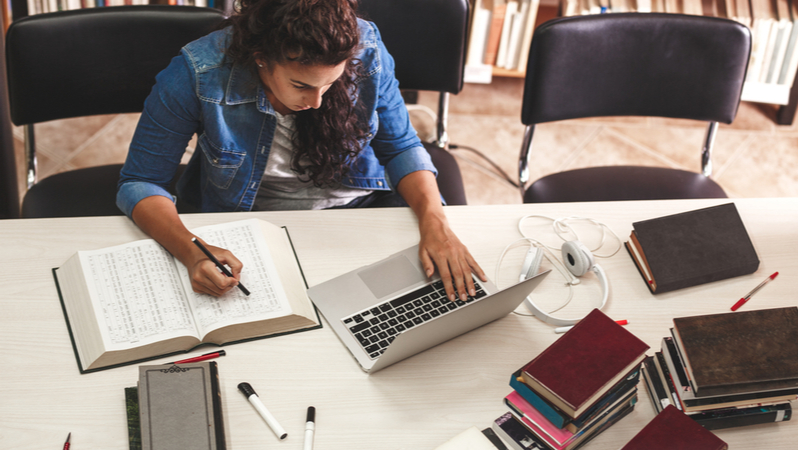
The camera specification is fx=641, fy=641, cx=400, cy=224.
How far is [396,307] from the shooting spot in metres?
1.09

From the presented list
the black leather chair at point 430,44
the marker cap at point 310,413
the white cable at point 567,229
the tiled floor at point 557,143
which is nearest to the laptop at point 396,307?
the marker cap at point 310,413

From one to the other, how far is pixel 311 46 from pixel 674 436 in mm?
815

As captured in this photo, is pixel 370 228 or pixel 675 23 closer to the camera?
pixel 370 228

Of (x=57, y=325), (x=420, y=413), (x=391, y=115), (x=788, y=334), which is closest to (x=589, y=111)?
(x=391, y=115)

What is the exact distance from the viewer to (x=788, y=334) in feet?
3.16

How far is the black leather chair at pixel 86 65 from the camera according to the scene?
1443mm

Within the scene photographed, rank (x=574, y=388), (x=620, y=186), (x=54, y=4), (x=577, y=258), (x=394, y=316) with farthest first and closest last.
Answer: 1. (x=54, y=4)
2. (x=620, y=186)
3. (x=577, y=258)
4. (x=394, y=316)
5. (x=574, y=388)

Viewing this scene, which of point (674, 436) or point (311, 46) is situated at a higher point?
point (311, 46)

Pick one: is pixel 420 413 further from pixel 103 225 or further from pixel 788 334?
pixel 103 225

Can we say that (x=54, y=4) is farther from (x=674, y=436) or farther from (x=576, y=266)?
(x=674, y=436)

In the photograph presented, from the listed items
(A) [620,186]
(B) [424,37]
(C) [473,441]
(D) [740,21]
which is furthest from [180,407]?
(D) [740,21]

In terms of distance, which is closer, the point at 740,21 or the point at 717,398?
the point at 717,398

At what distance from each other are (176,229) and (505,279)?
23.7 inches

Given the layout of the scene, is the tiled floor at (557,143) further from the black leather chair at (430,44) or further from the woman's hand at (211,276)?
the woman's hand at (211,276)
